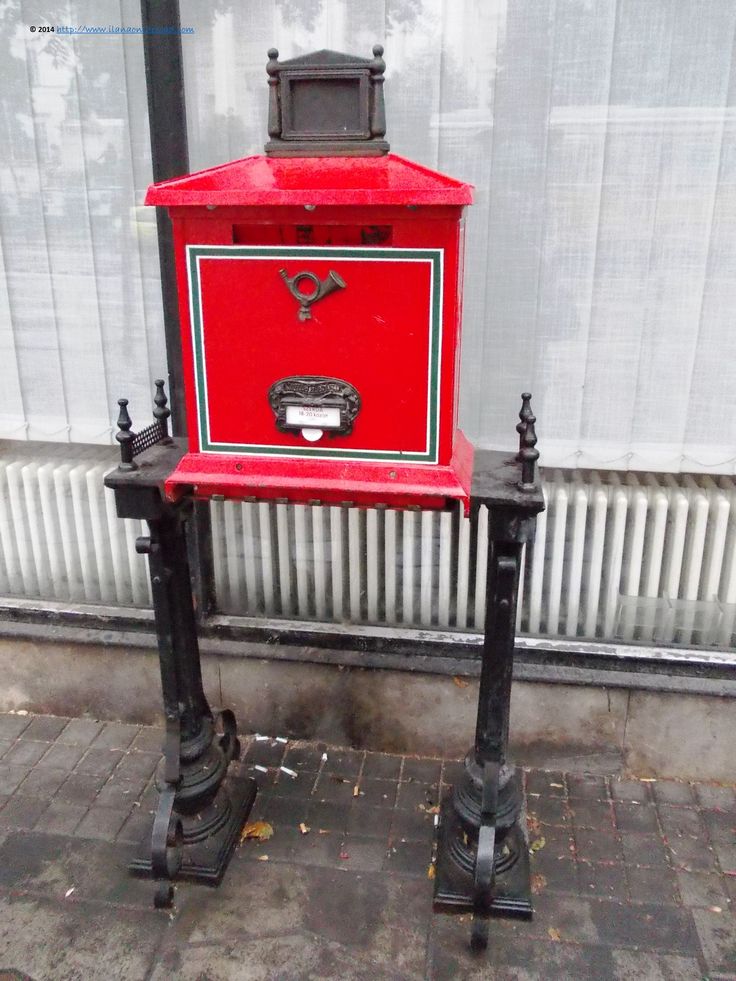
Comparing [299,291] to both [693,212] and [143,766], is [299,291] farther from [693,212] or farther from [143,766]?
[143,766]

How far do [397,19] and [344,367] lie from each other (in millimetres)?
1591

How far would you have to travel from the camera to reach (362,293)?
237 cm

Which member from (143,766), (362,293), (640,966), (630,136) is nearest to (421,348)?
(362,293)

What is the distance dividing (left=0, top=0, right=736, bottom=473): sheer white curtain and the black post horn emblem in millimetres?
1143

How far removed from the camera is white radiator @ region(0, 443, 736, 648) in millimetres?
3668

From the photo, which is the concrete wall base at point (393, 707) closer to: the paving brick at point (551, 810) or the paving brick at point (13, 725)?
the paving brick at point (13, 725)

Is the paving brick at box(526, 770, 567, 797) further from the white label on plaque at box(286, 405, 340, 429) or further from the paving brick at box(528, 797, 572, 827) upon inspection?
the white label on plaque at box(286, 405, 340, 429)

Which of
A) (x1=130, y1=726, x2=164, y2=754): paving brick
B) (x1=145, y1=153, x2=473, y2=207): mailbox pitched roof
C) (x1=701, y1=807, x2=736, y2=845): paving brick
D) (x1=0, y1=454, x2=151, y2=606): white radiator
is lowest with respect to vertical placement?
(x1=701, y1=807, x2=736, y2=845): paving brick

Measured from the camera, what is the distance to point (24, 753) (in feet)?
12.7

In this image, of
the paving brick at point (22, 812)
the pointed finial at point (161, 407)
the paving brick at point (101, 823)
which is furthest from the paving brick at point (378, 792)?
the pointed finial at point (161, 407)

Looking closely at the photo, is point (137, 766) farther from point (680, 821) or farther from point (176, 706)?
point (680, 821)

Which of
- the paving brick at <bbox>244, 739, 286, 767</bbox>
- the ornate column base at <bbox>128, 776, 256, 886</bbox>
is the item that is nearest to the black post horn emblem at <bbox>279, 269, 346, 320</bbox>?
the ornate column base at <bbox>128, 776, 256, 886</bbox>

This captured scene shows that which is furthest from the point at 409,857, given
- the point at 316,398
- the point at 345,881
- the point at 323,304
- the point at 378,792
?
the point at 323,304

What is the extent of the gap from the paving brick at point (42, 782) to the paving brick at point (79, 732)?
0.20 meters
